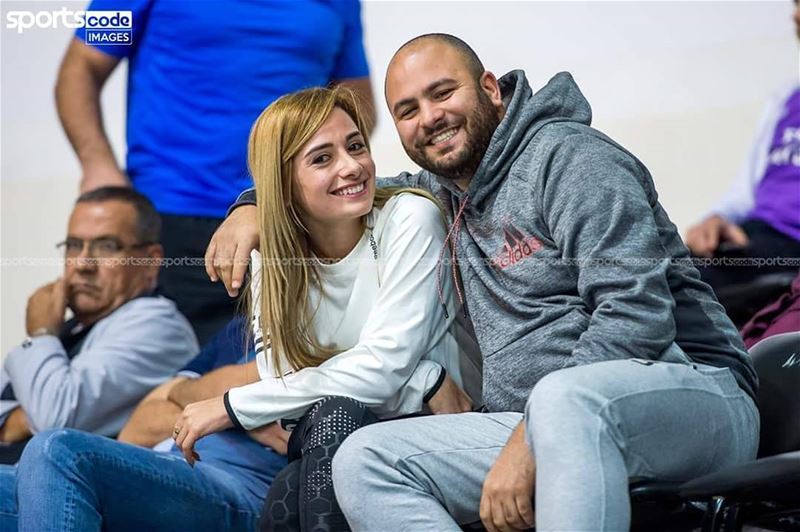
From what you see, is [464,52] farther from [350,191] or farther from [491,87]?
[350,191]

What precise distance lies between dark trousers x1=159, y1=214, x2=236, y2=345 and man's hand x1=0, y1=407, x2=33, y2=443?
427mm

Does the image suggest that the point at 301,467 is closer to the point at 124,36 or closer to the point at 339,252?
the point at 339,252

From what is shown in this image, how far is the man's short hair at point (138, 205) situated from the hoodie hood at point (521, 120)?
839 mm

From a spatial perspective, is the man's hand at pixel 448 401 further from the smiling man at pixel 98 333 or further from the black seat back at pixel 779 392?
the smiling man at pixel 98 333

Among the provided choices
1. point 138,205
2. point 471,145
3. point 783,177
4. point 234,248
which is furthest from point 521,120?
point 138,205

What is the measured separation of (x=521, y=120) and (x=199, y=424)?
721mm

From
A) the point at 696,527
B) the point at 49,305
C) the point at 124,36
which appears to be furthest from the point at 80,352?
the point at 696,527

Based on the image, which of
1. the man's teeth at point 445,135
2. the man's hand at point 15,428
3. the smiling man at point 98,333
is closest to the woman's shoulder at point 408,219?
the man's teeth at point 445,135

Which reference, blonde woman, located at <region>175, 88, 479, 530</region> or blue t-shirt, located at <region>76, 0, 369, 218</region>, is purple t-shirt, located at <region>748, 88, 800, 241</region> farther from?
blue t-shirt, located at <region>76, 0, 369, 218</region>

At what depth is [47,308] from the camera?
2408 millimetres

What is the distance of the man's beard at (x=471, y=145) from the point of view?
1.82 metres

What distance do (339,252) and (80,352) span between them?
795 mm

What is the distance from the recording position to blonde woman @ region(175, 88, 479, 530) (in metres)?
1.81

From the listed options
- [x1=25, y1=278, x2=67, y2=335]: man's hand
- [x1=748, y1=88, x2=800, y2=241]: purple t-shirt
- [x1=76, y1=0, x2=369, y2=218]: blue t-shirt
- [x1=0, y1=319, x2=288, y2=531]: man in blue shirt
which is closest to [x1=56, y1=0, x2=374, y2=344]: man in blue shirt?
[x1=76, y1=0, x2=369, y2=218]: blue t-shirt
